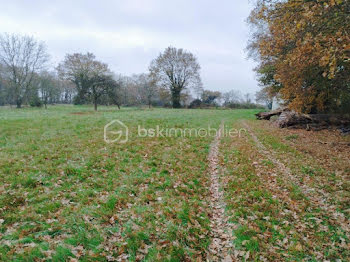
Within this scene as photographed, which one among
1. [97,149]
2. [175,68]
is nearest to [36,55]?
[175,68]

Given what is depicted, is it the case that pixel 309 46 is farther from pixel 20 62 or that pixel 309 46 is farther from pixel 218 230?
pixel 20 62

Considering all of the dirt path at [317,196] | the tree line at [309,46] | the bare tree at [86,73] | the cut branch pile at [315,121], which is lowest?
the dirt path at [317,196]

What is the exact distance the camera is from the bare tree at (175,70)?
138ft

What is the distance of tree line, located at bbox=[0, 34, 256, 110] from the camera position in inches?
1335

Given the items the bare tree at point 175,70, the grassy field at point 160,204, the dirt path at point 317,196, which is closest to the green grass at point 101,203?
the grassy field at point 160,204

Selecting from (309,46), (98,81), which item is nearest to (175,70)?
(98,81)

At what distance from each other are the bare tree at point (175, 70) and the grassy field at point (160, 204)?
1451 inches

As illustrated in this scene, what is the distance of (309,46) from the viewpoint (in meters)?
6.49

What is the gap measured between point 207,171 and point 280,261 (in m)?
3.89

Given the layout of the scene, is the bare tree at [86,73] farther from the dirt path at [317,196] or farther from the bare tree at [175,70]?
the dirt path at [317,196]

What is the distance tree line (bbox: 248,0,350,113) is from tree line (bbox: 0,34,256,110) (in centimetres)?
2766

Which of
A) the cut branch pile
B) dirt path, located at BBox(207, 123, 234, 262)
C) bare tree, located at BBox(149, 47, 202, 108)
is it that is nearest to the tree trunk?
bare tree, located at BBox(149, 47, 202, 108)

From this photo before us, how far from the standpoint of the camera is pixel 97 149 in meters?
8.45

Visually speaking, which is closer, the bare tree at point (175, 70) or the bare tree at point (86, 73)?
the bare tree at point (86, 73)
